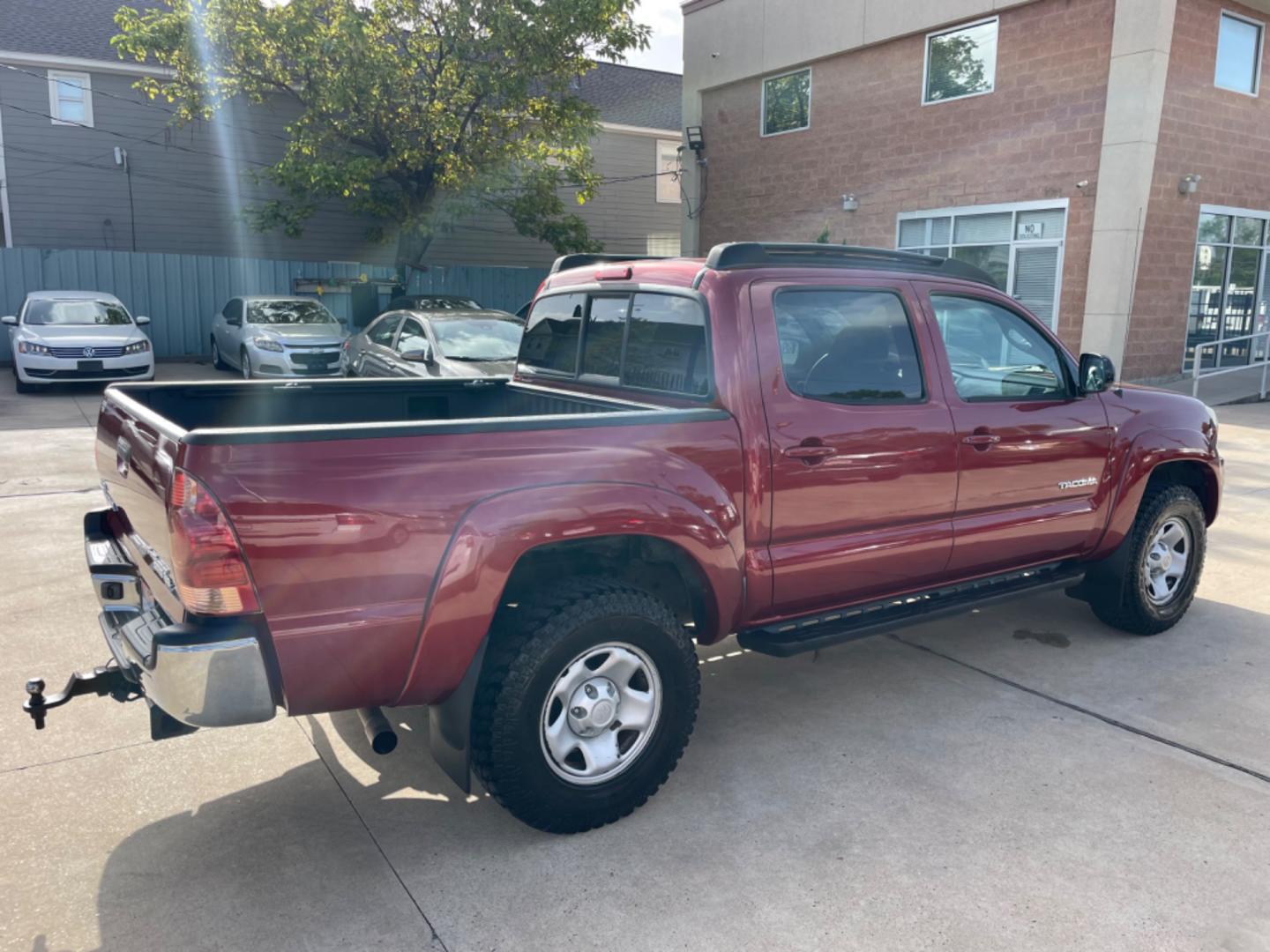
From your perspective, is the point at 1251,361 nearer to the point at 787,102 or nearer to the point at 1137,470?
the point at 787,102

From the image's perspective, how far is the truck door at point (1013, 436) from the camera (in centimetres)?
423

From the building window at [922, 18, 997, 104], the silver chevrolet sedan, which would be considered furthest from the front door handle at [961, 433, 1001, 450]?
the building window at [922, 18, 997, 104]

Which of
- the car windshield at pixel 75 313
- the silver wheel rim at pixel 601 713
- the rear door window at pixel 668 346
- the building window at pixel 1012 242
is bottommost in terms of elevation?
the silver wheel rim at pixel 601 713

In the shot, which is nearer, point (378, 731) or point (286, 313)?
point (378, 731)

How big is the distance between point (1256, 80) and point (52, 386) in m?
19.7

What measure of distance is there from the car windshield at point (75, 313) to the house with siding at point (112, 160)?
217 inches

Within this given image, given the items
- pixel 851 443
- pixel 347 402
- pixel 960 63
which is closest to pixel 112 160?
pixel 960 63

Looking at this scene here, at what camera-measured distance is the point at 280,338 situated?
15078 mm

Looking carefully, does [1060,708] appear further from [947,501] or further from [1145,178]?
[1145,178]

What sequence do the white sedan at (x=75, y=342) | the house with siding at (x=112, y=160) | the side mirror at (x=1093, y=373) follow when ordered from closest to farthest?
the side mirror at (x=1093, y=373), the white sedan at (x=75, y=342), the house with siding at (x=112, y=160)

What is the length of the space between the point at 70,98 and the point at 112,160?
4.55ft

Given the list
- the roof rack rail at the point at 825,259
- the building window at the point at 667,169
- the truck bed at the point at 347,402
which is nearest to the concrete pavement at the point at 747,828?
the truck bed at the point at 347,402

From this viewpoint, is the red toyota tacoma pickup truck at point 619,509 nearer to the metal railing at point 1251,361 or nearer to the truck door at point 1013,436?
the truck door at point 1013,436

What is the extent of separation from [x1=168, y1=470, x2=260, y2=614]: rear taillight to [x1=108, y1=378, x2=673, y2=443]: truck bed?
1.13 m
